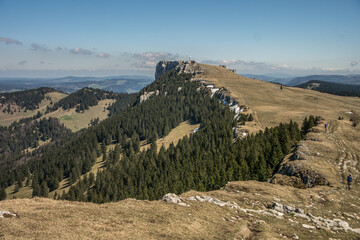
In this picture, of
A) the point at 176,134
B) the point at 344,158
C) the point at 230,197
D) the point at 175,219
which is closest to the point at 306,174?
the point at 344,158

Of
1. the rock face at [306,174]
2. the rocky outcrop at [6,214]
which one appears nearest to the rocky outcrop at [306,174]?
the rock face at [306,174]

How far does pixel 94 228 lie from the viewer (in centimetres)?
1731

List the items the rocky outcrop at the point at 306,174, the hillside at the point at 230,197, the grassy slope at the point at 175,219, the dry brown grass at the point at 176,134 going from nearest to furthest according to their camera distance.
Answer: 1. the grassy slope at the point at 175,219
2. the hillside at the point at 230,197
3. the rocky outcrop at the point at 306,174
4. the dry brown grass at the point at 176,134

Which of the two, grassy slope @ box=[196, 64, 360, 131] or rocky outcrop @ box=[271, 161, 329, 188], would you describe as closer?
rocky outcrop @ box=[271, 161, 329, 188]

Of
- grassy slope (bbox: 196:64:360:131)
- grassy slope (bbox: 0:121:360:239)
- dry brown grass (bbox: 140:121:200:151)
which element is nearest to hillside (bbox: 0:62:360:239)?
grassy slope (bbox: 0:121:360:239)

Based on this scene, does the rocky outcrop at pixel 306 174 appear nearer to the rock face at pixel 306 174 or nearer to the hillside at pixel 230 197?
the rock face at pixel 306 174

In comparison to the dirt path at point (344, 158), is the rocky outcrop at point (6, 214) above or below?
above

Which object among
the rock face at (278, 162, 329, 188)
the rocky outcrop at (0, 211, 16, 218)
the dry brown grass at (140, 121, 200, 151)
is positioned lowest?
the dry brown grass at (140, 121, 200, 151)

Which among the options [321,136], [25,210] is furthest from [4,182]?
[321,136]

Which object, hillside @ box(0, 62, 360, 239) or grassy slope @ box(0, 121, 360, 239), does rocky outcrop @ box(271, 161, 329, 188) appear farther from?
grassy slope @ box(0, 121, 360, 239)

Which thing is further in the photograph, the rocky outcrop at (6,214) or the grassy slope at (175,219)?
the rocky outcrop at (6,214)

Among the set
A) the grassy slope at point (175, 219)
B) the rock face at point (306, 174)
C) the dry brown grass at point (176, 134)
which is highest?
the grassy slope at point (175, 219)

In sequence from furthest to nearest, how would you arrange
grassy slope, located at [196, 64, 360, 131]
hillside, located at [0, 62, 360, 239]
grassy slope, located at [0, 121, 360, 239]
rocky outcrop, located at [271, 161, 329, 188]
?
grassy slope, located at [196, 64, 360, 131] < rocky outcrop, located at [271, 161, 329, 188] < hillside, located at [0, 62, 360, 239] < grassy slope, located at [0, 121, 360, 239]

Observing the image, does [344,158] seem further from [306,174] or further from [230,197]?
[230,197]
